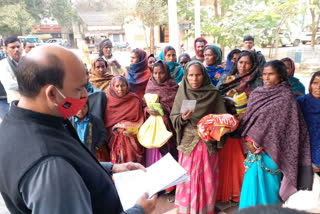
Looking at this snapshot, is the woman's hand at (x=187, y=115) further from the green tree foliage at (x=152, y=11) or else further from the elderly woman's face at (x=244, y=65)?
the green tree foliage at (x=152, y=11)

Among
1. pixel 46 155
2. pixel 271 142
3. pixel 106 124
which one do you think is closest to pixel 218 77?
pixel 271 142

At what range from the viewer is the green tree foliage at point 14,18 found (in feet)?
32.7

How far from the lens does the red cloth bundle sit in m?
2.18

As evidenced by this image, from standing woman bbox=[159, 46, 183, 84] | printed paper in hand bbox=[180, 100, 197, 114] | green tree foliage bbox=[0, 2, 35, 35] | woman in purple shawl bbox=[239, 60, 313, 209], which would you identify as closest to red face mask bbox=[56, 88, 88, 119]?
printed paper in hand bbox=[180, 100, 197, 114]

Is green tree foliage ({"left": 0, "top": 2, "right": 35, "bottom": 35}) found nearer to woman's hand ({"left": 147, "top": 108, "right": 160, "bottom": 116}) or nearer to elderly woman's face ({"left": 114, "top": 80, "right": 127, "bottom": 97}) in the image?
elderly woman's face ({"left": 114, "top": 80, "right": 127, "bottom": 97})

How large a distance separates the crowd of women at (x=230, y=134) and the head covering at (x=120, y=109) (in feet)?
0.04

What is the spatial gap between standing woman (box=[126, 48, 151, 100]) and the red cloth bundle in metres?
1.69

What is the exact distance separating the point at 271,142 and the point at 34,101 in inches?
78.2

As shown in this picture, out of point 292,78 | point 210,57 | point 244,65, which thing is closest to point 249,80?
point 244,65

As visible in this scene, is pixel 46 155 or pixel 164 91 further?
pixel 164 91

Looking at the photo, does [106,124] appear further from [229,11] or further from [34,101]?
[229,11]

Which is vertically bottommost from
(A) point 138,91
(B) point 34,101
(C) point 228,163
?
(C) point 228,163

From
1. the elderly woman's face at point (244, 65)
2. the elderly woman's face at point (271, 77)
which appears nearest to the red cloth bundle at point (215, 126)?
the elderly woman's face at point (271, 77)

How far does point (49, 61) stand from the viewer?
2.78 feet
